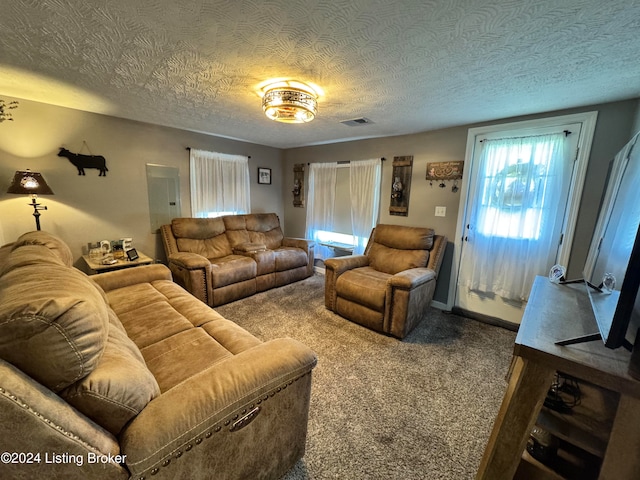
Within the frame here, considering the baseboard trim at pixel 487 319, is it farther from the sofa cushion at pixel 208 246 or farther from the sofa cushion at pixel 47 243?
the sofa cushion at pixel 47 243

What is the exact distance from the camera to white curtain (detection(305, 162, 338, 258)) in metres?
4.11

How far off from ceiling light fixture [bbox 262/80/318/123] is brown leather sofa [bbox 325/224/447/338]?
1.65 metres

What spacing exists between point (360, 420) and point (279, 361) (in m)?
0.88

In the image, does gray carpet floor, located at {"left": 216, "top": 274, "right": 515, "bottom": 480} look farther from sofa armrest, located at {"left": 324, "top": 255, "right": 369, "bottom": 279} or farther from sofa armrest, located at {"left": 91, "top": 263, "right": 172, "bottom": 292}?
sofa armrest, located at {"left": 91, "top": 263, "right": 172, "bottom": 292}

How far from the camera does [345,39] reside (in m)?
1.31

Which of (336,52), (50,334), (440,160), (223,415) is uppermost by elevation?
(336,52)

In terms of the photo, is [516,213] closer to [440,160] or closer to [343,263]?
[440,160]

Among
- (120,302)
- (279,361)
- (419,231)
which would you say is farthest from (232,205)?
(279,361)

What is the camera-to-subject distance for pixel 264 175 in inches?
176

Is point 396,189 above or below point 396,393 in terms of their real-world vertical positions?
above

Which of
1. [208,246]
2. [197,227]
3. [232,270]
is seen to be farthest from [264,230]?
[232,270]

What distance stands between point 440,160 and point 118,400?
11.2ft

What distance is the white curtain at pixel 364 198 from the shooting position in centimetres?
362

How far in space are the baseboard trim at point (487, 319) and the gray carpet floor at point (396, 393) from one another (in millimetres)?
92
